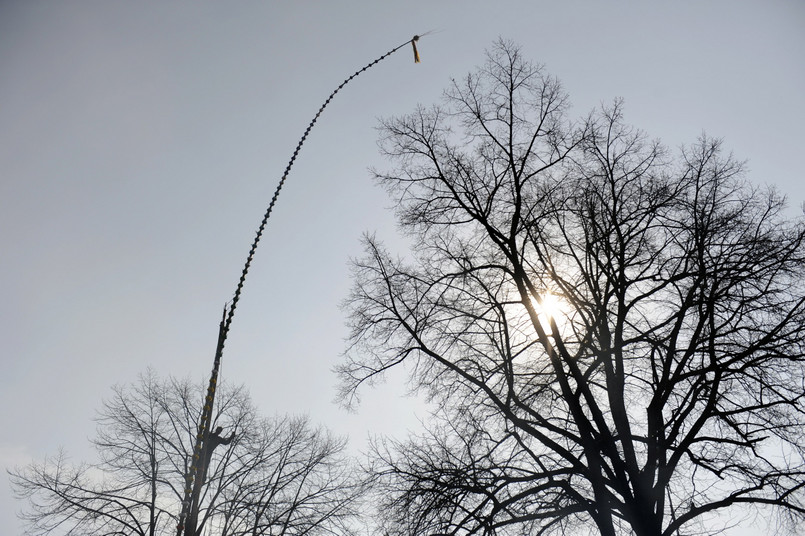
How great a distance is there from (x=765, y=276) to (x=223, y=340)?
8.87m

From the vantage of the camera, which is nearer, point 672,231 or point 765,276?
point 765,276

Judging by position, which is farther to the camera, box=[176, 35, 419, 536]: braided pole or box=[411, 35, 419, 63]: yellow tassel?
box=[411, 35, 419, 63]: yellow tassel

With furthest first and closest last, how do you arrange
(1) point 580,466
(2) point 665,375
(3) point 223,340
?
(2) point 665,375 < (1) point 580,466 < (3) point 223,340

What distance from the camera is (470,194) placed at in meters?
10.2

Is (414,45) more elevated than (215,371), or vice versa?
(414,45)

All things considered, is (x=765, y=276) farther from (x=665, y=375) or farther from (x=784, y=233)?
(x=665, y=375)

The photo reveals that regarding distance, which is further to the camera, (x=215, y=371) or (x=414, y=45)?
(x=414, y=45)

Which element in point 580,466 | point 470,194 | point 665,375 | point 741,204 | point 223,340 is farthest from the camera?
point 470,194

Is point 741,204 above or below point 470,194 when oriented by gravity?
below

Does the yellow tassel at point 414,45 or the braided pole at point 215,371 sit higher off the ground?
the yellow tassel at point 414,45

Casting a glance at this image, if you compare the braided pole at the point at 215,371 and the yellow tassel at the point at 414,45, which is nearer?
the braided pole at the point at 215,371

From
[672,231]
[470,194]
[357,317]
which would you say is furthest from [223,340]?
[672,231]

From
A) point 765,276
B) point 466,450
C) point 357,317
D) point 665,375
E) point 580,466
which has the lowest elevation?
point 580,466

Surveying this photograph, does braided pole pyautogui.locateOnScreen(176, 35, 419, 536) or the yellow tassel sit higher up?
the yellow tassel
